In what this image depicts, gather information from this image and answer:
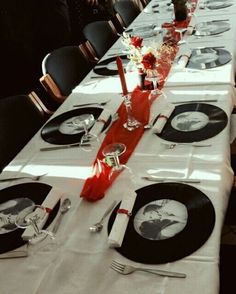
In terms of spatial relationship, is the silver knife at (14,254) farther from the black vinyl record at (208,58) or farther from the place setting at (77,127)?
the black vinyl record at (208,58)

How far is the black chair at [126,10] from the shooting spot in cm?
395

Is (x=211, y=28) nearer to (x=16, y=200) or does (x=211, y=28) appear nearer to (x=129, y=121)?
(x=129, y=121)

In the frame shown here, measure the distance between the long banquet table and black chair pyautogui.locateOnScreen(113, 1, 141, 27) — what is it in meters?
2.03

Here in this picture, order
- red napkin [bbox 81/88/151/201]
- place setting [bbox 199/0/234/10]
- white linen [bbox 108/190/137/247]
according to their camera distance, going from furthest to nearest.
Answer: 1. place setting [bbox 199/0/234/10]
2. red napkin [bbox 81/88/151/201]
3. white linen [bbox 108/190/137/247]

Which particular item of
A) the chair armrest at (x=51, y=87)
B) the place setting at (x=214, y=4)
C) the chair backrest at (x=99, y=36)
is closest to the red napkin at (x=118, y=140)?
the chair armrest at (x=51, y=87)

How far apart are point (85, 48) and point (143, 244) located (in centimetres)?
238

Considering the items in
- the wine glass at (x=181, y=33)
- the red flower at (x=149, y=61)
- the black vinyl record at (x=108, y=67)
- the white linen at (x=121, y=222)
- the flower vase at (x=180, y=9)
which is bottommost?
the wine glass at (x=181, y=33)

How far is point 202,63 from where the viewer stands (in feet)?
7.30

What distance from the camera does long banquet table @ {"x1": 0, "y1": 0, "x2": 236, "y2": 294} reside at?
1.05 meters

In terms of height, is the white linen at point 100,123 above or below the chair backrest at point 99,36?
above

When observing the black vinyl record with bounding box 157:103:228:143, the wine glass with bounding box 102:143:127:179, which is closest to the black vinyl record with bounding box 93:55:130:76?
the black vinyl record with bounding box 157:103:228:143

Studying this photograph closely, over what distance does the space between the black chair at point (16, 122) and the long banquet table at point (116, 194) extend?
22cm

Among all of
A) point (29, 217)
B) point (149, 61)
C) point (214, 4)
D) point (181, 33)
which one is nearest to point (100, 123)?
point (149, 61)

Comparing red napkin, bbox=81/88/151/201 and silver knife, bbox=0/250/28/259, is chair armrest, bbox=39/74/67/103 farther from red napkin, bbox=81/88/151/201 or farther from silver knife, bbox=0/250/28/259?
silver knife, bbox=0/250/28/259
